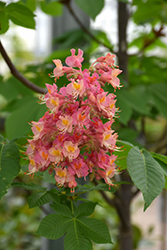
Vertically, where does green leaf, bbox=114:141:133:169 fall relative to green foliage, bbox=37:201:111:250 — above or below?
above

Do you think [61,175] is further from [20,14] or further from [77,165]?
[20,14]

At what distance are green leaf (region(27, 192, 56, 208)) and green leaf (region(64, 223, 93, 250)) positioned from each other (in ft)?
0.14

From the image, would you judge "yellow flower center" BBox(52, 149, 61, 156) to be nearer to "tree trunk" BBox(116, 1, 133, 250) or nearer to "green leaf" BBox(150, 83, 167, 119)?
"green leaf" BBox(150, 83, 167, 119)

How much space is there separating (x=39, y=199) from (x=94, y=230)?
0.07m

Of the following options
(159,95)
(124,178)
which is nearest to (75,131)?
(159,95)

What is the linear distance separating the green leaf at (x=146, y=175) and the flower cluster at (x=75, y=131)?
0.10 feet

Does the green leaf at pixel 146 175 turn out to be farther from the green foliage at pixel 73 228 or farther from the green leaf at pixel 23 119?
the green leaf at pixel 23 119

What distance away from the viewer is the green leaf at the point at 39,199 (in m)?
0.32

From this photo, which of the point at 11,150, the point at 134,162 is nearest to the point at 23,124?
the point at 11,150

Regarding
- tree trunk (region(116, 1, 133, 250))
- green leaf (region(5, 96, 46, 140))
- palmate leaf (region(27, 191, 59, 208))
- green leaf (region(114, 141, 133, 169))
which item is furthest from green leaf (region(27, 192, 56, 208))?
tree trunk (region(116, 1, 133, 250))

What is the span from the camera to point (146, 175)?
0.29 meters

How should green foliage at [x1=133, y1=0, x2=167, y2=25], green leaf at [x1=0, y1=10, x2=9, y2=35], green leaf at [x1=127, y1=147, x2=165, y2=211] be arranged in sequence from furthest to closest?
green foliage at [x1=133, y1=0, x2=167, y2=25] < green leaf at [x1=0, y1=10, x2=9, y2=35] < green leaf at [x1=127, y1=147, x2=165, y2=211]

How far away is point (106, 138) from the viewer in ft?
1.01

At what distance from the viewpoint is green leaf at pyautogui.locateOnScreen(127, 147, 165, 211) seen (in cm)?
27
